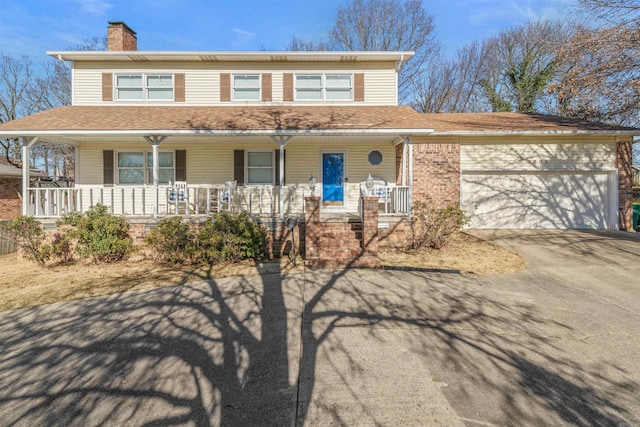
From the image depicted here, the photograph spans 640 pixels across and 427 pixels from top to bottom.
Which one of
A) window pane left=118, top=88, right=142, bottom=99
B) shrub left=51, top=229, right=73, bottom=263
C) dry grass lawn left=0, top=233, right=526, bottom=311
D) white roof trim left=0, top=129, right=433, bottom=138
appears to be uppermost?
window pane left=118, top=88, right=142, bottom=99

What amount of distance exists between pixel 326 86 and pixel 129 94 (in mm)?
6884

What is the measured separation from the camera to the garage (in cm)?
1112

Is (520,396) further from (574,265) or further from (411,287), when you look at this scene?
(574,265)

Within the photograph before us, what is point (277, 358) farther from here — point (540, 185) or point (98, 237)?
point (540, 185)

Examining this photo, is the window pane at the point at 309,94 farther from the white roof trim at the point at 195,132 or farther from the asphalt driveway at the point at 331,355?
the asphalt driveway at the point at 331,355

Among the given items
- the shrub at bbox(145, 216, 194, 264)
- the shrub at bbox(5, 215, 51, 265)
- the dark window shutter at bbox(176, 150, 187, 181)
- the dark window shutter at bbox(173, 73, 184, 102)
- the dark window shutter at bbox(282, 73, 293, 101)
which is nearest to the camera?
the shrub at bbox(145, 216, 194, 264)

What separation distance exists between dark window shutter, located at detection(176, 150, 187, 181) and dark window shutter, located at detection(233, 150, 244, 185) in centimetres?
167

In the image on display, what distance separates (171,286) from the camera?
608 cm

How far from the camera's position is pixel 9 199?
18500 millimetres

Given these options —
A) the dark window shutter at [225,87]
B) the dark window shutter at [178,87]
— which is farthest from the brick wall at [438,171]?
the dark window shutter at [178,87]

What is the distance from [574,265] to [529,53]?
65.4 ft

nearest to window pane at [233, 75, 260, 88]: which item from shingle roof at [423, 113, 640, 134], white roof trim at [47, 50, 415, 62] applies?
white roof trim at [47, 50, 415, 62]

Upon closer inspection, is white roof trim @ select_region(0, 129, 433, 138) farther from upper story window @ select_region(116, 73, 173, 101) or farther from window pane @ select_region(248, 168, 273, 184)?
upper story window @ select_region(116, 73, 173, 101)

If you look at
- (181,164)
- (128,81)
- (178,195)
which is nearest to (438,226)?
(178,195)
